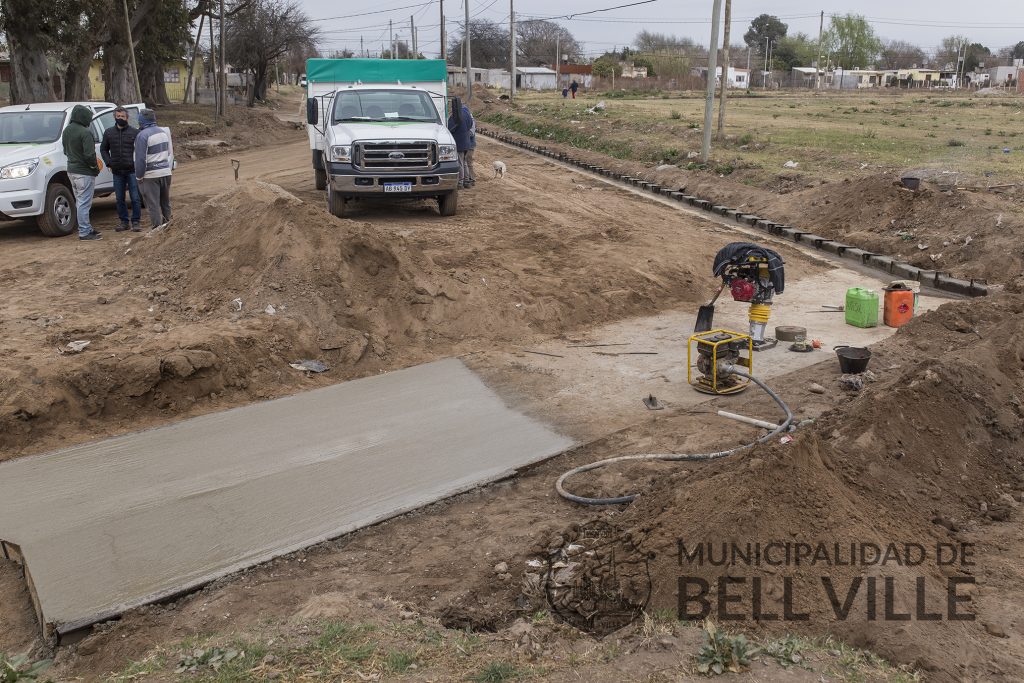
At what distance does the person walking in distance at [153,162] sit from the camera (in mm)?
12570

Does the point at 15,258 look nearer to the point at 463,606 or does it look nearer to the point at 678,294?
the point at 678,294

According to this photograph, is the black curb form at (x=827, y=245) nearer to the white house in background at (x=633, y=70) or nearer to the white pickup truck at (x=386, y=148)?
the white pickup truck at (x=386, y=148)

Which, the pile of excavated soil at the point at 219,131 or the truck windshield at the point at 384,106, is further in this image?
the pile of excavated soil at the point at 219,131

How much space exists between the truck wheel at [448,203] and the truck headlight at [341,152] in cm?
185

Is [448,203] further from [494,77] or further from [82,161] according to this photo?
[494,77]

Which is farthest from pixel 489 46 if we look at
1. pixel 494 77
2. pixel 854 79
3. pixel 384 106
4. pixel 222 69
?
pixel 384 106

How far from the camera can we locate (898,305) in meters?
10.1

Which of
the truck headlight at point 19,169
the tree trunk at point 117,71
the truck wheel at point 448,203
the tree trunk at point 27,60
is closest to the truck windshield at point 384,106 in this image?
the truck wheel at point 448,203

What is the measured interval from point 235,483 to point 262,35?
47077 millimetres

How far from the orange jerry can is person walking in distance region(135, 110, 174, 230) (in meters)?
10.1

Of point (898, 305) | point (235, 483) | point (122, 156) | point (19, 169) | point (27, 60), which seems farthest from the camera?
point (27, 60)

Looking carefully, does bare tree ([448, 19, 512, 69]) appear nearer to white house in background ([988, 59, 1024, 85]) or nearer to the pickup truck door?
white house in background ([988, 59, 1024, 85])

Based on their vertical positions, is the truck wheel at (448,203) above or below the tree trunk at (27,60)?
below

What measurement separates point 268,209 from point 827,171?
567 inches
